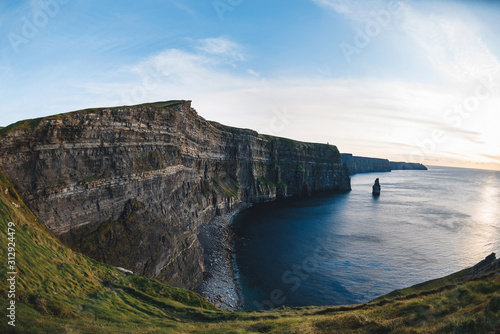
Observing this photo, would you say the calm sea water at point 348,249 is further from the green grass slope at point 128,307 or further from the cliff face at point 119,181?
the green grass slope at point 128,307

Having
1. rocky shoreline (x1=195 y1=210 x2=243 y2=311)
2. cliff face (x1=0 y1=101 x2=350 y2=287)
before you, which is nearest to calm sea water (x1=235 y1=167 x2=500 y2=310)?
rocky shoreline (x1=195 y1=210 x2=243 y2=311)

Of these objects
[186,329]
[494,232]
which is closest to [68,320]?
[186,329]

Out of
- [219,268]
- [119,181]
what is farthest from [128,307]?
[219,268]

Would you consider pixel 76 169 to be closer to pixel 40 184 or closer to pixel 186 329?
pixel 40 184

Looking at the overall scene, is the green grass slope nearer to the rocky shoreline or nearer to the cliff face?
the cliff face

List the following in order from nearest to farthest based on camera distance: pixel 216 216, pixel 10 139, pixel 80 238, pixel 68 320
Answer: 1. pixel 68 320
2. pixel 10 139
3. pixel 80 238
4. pixel 216 216

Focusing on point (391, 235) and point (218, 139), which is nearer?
point (391, 235)

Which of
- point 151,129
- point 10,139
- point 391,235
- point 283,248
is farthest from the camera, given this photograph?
point 391,235


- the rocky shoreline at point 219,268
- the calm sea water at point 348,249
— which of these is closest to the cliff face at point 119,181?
the rocky shoreline at point 219,268
